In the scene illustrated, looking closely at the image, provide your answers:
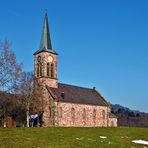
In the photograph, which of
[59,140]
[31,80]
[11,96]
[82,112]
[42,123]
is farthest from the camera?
[82,112]

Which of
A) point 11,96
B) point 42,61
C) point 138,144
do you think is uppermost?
point 42,61

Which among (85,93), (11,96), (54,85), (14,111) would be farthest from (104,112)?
(11,96)

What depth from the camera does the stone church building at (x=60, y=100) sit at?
77250mm

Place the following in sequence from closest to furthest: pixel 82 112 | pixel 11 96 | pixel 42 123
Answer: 1. pixel 11 96
2. pixel 42 123
3. pixel 82 112

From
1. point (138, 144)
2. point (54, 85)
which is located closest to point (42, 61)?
point (54, 85)

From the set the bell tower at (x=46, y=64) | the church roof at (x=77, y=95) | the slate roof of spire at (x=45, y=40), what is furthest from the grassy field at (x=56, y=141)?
the slate roof of spire at (x=45, y=40)

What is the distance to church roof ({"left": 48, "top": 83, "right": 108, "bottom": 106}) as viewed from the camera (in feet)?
261

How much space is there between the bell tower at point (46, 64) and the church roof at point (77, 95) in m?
2.37

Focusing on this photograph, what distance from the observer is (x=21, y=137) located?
31094 millimetres

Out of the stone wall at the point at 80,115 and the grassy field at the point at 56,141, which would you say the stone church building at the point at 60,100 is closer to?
the stone wall at the point at 80,115

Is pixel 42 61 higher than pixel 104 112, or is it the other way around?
pixel 42 61

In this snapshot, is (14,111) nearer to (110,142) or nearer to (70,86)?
(70,86)

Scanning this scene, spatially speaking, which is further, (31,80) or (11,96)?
(31,80)

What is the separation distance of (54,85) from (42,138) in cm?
5047
